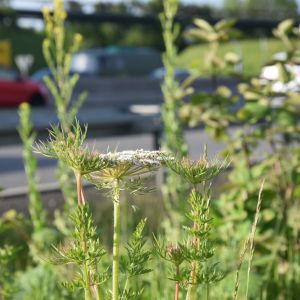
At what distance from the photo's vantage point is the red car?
2891cm

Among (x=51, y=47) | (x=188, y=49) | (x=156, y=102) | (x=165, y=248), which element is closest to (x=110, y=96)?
(x=156, y=102)

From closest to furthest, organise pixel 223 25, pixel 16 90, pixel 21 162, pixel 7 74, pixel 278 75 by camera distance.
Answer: pixel 278 75
pixel 223 25
pixel 21 162
pixel 7 74
pixel 16 90

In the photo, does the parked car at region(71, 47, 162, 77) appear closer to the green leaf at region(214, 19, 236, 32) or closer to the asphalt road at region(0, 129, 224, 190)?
the asphalt road at region(0, 129, 224, 190)

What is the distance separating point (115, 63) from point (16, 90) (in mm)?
19451

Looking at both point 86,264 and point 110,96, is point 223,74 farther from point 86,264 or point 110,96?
point 110,96

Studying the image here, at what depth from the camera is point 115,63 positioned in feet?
158

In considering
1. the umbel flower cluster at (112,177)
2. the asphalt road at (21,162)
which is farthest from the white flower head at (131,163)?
the asphalt road at (21,162)

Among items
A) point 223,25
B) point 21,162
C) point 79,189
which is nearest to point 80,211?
point 79,189

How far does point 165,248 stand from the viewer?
5.06 feet

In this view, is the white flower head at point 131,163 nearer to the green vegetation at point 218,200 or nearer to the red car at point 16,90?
the green vegetation at point 218,200

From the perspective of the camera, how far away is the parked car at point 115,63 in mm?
46531

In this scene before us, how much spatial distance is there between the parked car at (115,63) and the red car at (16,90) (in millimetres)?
13798

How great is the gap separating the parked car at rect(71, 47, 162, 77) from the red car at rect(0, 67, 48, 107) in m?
13.8

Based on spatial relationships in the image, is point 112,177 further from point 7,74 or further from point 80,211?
point 7,74
